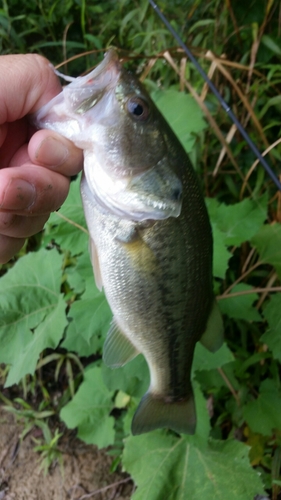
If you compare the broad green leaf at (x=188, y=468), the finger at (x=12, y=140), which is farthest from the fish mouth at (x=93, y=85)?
the broad green leaf at (x=188, y=468)

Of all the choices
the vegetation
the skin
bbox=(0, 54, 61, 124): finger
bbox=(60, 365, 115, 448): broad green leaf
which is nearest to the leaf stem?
the vegetation

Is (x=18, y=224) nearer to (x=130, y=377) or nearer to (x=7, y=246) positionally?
(x=7, y=246)

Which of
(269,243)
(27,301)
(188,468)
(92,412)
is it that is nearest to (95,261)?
(27,301)

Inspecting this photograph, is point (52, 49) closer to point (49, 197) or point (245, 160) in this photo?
point (245, 160)

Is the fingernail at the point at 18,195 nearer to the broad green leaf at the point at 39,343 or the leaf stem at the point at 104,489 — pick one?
the broad green leaf at the point at 39,343

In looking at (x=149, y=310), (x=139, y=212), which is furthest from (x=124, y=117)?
(x=149, y=310)

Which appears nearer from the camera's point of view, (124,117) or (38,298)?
(124,117)
